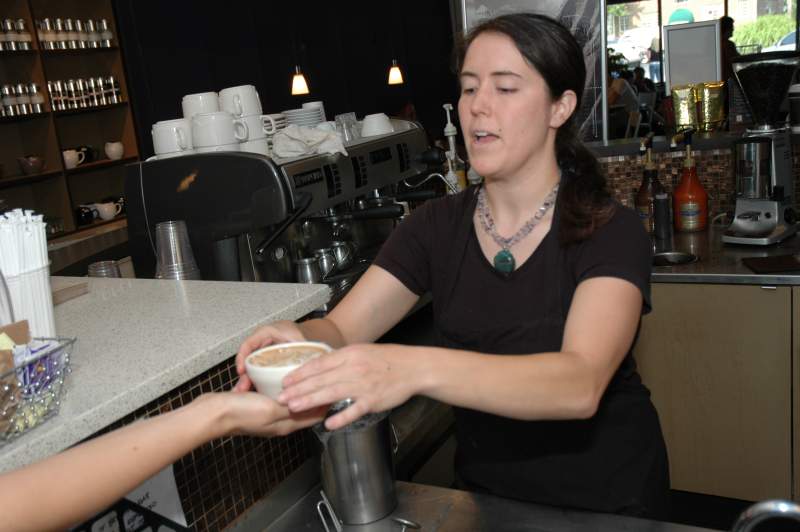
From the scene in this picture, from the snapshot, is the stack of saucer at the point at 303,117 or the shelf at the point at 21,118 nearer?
the stack of saucer at the point at 303,117

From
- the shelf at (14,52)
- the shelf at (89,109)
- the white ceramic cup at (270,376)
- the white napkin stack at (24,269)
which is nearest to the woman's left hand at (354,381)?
the white ceramic cup at (270,376)

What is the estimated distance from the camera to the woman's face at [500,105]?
1.35m

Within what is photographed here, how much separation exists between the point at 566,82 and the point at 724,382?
68.3 inches

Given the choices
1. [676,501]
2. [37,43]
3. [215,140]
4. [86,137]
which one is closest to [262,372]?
[215,140]

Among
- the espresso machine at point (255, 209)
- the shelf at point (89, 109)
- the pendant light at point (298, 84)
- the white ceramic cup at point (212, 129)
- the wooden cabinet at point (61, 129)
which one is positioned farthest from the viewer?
the pendant light at point (298, 84)

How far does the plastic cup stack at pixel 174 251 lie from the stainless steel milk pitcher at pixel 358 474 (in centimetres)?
90

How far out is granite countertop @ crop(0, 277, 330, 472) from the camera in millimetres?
1031

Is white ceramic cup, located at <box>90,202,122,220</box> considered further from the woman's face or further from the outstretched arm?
the outstretched arm

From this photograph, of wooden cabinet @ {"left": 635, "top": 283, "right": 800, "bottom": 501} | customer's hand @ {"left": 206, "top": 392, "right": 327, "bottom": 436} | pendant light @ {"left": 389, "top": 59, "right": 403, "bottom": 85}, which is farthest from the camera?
pendant light @ {"left": 389, "top": 59, "right": 403, "bottom": 85}

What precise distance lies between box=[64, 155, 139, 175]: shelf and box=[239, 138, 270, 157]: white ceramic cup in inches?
132

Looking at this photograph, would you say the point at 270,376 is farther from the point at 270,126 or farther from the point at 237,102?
the point at 270,126

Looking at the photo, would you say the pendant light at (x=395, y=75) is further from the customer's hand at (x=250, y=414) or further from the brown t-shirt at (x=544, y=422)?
the customer's hand at (x=250, y=414)

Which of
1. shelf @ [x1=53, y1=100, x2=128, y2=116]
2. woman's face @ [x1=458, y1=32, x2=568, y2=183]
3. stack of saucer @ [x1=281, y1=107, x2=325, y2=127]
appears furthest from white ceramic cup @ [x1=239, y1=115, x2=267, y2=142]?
shelf @ [x1=53, y1=100, x2=128, y2=116]

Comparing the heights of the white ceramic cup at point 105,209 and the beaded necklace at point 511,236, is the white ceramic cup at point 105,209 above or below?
below
